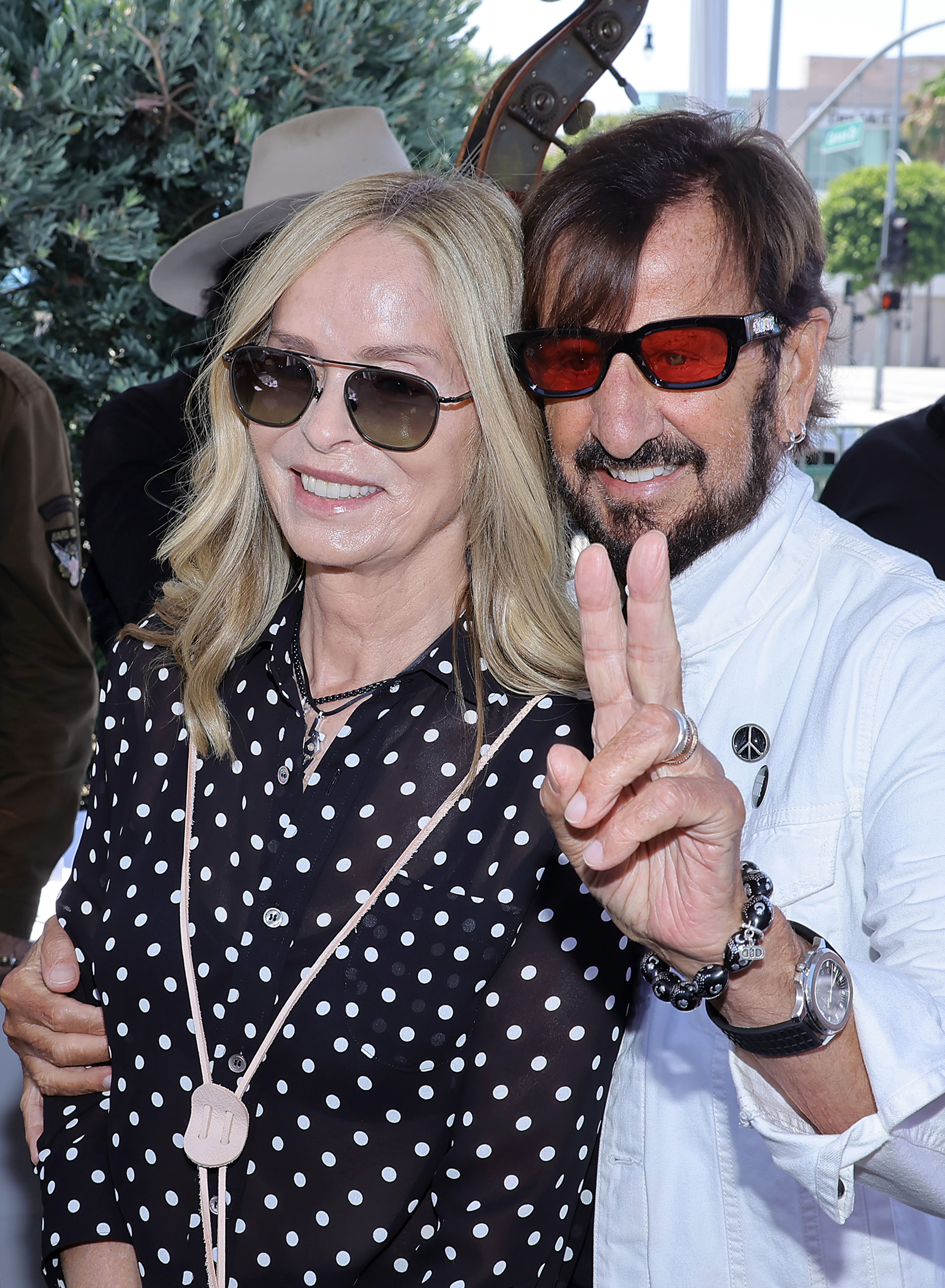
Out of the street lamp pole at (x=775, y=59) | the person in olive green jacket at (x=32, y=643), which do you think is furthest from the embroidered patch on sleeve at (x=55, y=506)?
the street lamp pole at (x=775, y=59)

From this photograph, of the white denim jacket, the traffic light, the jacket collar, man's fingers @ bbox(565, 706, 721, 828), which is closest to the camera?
man's fingers @ bbox(565, 706, 721, 828)

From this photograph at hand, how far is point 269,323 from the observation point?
177cm

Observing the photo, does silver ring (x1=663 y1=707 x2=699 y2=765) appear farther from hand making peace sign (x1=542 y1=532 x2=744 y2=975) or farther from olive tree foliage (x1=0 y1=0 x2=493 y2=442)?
olive tree foliage (x1=0 y1=0 x2=493 y2=442)

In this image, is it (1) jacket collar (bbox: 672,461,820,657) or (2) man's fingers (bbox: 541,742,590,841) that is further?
(1) jacket collar (bbox: 672,461,820,657)

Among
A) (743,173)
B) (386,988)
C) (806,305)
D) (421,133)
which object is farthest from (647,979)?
(421,133)

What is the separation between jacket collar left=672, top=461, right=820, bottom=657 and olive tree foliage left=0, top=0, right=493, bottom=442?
331cm

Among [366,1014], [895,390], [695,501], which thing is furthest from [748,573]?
[895,390]

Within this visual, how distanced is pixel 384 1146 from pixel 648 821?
0.66 m

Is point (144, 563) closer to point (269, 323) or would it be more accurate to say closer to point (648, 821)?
point (269, 323)

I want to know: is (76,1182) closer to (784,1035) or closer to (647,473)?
(784,1035)

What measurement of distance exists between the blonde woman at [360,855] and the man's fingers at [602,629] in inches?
14.6

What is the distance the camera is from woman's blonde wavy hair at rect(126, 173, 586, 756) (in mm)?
1654

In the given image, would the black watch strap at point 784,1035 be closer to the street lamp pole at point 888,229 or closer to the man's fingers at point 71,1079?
the man's fingers at point 71,1079

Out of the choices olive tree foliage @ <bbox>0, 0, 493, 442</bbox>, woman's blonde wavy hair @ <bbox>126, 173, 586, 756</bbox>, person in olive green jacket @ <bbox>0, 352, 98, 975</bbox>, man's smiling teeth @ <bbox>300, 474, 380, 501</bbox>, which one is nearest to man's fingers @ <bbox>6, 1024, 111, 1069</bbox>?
woman's blonde wavy hair @ <bbox>126, 173, 586, 756</bbox>
